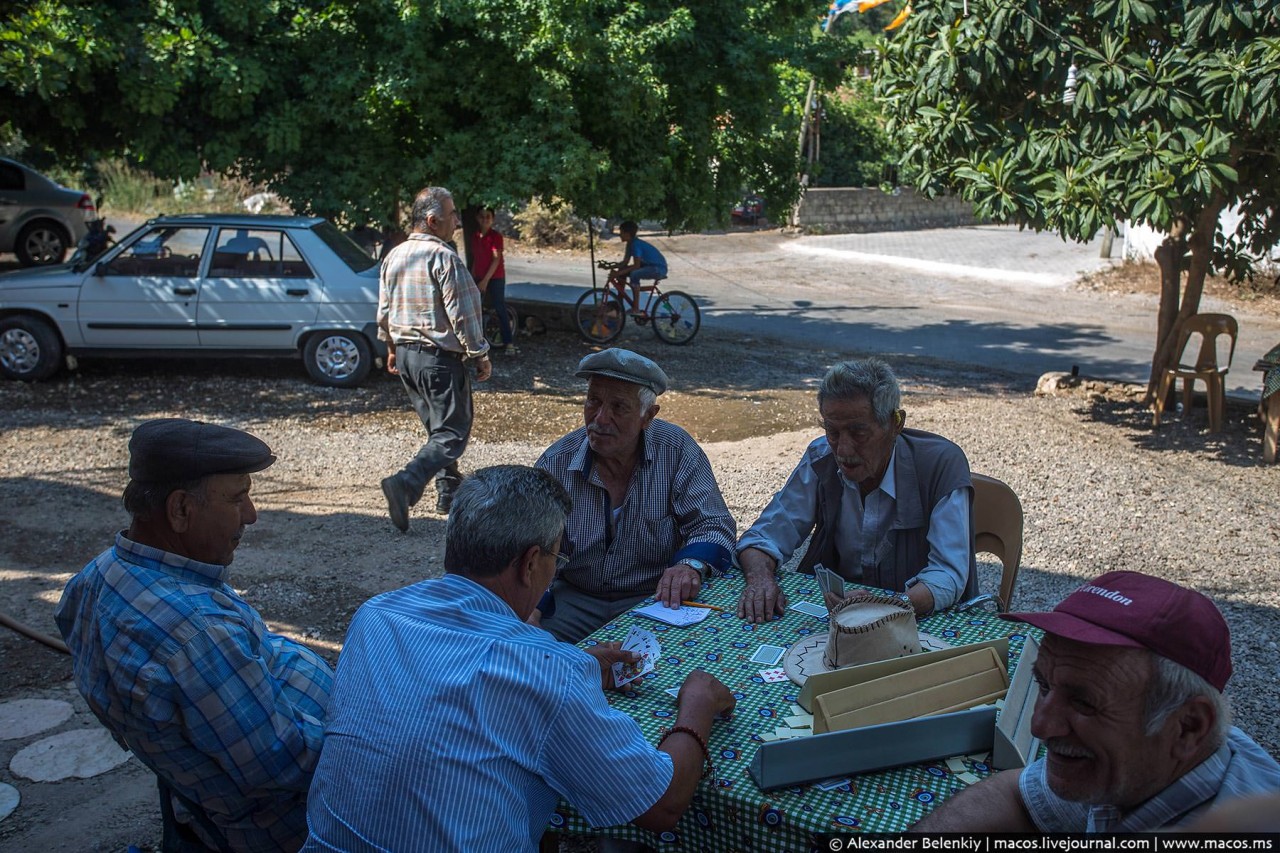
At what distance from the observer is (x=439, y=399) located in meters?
6.47

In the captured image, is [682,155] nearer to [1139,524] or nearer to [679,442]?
[1139,524]

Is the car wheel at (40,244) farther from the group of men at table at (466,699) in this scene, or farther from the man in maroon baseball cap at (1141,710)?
the man in maroon baseball cap at (1141,710)

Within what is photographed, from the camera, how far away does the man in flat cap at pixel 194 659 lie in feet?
7.52

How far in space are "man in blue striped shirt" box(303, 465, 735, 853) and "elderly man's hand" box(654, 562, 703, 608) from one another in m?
0.97

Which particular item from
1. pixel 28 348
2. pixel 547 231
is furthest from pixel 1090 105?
pixel 547 231

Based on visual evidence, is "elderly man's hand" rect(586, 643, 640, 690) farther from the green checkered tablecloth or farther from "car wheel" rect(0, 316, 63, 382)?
"car wheel" rect(0, 316, 63, 382)

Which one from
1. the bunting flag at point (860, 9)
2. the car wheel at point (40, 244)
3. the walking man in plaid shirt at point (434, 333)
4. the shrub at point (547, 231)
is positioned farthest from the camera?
the shrub at point (547, 231)

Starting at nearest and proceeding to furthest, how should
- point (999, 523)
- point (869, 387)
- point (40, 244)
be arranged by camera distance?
point (869, 387)
point (999, 523)
point (40, 244)

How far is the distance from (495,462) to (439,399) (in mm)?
1593

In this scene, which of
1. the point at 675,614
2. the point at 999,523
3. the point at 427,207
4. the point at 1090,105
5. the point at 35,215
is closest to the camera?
the point at 675,614

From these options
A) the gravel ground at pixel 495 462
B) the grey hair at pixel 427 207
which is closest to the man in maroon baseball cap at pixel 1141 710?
the gravel ground at pixel 495 462

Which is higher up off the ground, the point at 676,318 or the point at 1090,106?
the point at 1090,106

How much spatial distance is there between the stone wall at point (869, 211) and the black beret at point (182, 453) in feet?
81.6

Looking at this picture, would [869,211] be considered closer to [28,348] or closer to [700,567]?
[28,348]
